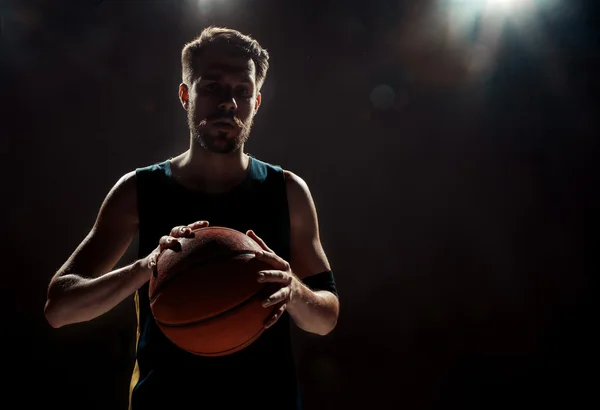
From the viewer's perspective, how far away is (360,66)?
2395 mm

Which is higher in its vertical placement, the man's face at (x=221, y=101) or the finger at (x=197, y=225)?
the man's face at (x=221, y=101)

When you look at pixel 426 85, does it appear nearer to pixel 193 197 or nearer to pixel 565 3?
pixel 565 3

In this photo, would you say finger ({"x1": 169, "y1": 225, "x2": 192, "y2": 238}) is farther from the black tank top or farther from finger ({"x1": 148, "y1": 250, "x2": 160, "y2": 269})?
the black tank top

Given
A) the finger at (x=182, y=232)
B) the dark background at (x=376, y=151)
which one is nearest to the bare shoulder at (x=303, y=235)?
the finger at (x=182, y=232)

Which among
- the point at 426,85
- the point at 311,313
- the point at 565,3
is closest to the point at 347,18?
the point at 426,85

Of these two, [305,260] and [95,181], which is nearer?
[305,260]

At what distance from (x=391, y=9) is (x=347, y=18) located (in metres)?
0.25

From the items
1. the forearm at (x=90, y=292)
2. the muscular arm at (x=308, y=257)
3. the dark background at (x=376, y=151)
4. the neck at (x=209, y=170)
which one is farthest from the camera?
the dark background at (x=376, y=151)

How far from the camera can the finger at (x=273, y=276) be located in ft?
2.43

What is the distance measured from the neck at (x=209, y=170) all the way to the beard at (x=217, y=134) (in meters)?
0.03

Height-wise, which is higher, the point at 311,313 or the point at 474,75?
the point at 474,75

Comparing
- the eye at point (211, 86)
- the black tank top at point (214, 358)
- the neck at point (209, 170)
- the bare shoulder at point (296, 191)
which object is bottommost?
the black tank top at point (214, 358)

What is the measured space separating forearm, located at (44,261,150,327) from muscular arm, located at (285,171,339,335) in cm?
35

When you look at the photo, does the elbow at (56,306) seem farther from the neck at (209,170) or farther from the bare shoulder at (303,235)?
the bare shoulder at (303,235)
